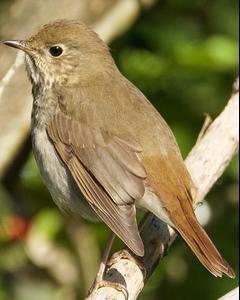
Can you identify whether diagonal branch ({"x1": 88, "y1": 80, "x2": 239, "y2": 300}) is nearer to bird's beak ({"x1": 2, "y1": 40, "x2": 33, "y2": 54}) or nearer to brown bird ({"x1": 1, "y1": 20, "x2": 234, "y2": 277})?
brown bird ({"x1": 1, "y1": 20, "x2": 234, "y2": 277})

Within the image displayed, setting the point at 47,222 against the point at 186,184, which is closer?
the point at 186,184

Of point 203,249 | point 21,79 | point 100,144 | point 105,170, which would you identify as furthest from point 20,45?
point 203,249

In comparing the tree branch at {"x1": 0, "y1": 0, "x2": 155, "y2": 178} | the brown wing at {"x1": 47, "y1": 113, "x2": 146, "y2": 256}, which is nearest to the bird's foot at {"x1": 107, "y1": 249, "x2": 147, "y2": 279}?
the brown wing at {"x1": 47, "y1": 113, "x2": 146, "y2": 256}

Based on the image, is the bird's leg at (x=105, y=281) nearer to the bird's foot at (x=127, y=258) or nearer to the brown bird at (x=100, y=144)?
the bird's foot at (x=127, y=258)

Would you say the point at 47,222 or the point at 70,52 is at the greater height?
the point at 70,52

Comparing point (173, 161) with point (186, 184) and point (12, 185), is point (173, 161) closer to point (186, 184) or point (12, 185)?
point (186, 184)

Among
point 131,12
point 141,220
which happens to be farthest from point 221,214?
point 131,12
